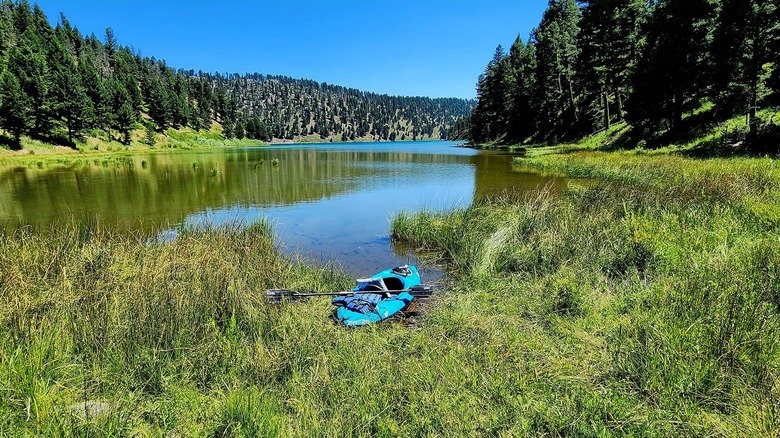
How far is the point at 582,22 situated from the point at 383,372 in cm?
4642

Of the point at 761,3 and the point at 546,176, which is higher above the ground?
the point at 761,3

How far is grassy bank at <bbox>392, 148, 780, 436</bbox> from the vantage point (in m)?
3.43

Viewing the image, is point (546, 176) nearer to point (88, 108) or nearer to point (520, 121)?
point (520, 121)

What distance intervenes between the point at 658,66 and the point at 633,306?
1211 inches

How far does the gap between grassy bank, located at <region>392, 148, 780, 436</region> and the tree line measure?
16.4 m

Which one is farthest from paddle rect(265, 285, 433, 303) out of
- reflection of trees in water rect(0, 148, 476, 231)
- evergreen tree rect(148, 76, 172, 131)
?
evergreen tree rect(148, 76, 172, 131)

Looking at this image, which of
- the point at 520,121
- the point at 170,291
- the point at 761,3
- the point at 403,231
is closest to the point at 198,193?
the point at 403,231

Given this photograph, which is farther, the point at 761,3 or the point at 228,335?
the point at 761,3

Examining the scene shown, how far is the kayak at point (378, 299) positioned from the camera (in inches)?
243

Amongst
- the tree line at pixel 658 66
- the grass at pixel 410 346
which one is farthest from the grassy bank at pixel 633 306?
the tree line at pixel 658 66

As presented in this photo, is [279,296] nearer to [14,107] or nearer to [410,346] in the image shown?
[410,346]

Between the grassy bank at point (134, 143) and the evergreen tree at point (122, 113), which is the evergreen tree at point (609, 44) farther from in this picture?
the evergreen tree at point (122, 113)

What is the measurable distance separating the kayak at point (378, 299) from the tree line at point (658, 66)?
22733 mm

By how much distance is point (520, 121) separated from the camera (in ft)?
214
